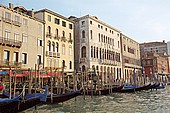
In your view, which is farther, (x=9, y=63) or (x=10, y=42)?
(x=10, y=42)

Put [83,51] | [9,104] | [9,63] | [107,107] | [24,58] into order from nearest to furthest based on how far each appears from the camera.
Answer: [9,104], [107,107], [9,63], [24,58], [83,51]

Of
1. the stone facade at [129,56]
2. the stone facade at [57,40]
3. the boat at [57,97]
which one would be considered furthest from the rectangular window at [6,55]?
the stone facade at [129,56]

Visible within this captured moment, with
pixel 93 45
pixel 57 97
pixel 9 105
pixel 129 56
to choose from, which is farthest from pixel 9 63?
pixel 129 56

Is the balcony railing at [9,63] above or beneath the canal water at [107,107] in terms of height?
above

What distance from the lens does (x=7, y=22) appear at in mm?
15898

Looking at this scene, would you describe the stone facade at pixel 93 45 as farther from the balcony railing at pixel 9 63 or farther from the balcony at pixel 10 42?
the balcony at pixel 10 42

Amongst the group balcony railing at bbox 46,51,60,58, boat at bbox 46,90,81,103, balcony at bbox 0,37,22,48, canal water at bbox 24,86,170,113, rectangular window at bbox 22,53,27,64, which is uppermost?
balcony at bbox 0,37,22,48

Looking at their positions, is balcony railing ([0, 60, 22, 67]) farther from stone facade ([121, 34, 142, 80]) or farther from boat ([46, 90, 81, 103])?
stone facade ([121, 34, 142, 80])

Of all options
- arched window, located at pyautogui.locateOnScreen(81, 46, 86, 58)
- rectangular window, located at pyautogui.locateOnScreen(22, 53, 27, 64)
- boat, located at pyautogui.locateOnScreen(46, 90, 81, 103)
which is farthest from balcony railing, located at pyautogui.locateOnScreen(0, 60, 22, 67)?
arched window, located at pyautogui.locateOnScreen(81, 46, 86, 58)

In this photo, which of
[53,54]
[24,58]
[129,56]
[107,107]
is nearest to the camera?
[107,107]

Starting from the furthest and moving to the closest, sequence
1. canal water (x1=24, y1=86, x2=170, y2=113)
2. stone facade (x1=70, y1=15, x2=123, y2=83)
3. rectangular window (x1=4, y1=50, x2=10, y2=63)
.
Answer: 1. stone facade (x1=70, y1=15, x2=123, y2=83)
2. rectangular window (x1=4, y1=50, x2=10, y2=63)
3. canal water (x1=24, y1=86, x2=170, y2=113)

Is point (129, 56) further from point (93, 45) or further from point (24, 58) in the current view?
point (24, 58)

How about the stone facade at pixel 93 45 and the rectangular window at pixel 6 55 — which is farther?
the stone facade at pixel 93 45

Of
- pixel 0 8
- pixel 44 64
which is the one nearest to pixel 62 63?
pixel 44 64
